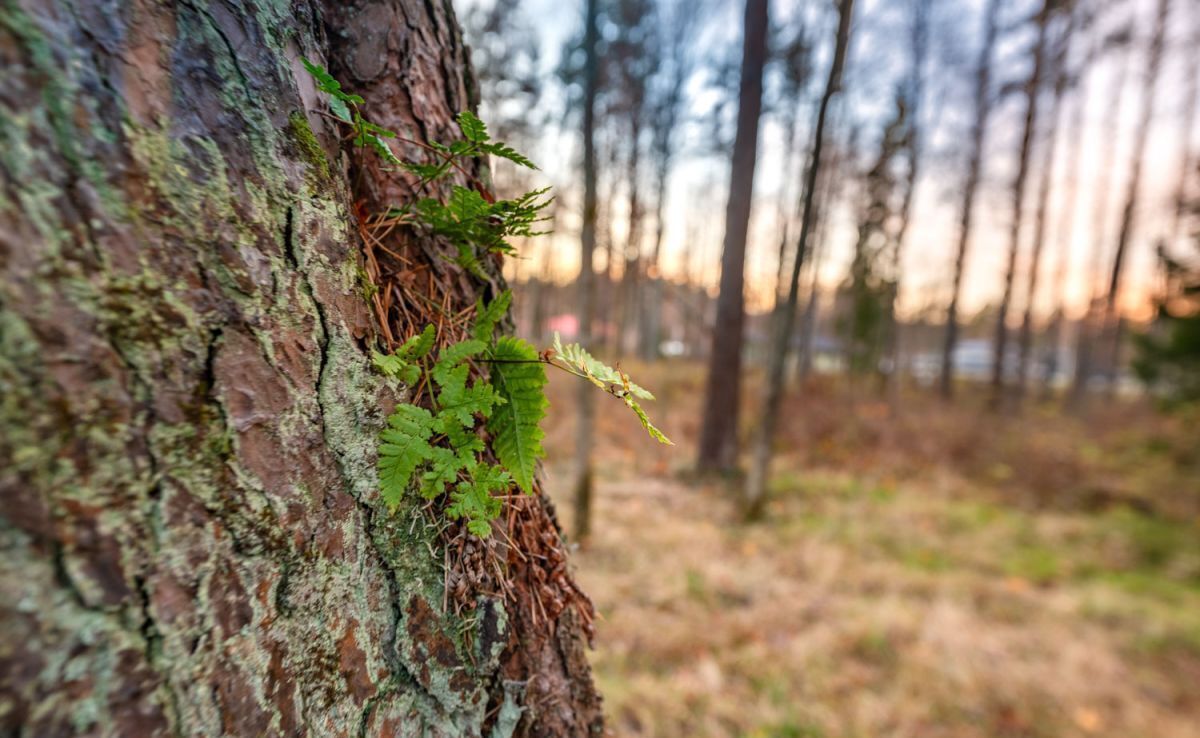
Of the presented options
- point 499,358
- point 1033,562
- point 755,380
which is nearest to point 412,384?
point 499,358

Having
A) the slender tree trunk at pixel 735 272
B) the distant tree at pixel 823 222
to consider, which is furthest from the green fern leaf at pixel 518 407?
the distant tree at pixel 823 222

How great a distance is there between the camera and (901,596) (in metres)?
4.79

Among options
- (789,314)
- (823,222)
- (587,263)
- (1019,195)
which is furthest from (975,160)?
(587,263)

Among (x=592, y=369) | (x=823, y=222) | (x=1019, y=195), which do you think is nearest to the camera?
(x=592, y=369)

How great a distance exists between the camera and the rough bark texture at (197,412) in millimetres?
481

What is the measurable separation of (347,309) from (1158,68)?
839 inches

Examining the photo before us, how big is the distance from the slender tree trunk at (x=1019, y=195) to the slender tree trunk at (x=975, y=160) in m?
0.97

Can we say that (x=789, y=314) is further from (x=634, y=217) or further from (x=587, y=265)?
(x=634, y=217)

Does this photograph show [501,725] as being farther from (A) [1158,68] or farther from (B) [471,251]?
(A) [1158,68]

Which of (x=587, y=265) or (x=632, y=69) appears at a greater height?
(x=632, y=69)

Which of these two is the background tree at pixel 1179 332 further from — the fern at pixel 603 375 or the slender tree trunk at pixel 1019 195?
the fern at pixel 603 375

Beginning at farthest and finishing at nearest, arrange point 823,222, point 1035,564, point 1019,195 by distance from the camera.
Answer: point 823,222
point 1019,195
point 1035,564

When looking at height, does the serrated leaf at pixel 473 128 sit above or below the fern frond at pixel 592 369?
above

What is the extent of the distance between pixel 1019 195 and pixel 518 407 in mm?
17708
